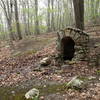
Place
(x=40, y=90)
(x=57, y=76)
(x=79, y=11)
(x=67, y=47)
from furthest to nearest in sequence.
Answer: (x=67, y=47) → (x=79, y=11) → (x=57, y=76) → (x=40, y=90)

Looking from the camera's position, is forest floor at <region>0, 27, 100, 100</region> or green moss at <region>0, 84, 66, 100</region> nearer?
forest floor at <region>0, 27, 100, 100</region>

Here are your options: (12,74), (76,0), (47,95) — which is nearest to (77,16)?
(76,0)

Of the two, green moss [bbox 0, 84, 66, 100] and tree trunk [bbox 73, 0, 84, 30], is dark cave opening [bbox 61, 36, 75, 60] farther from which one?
green moss [bbox 0, 84, 66, 100]

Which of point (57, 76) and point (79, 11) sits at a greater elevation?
point (79, 11)

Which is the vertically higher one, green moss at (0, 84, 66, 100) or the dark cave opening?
the dark cave opening

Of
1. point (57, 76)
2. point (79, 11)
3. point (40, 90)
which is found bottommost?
point (40, 90)

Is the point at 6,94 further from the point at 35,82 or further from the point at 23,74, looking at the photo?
the point at 23,74

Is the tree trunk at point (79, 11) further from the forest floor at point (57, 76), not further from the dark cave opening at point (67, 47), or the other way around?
the forest floor at point (57, 76)

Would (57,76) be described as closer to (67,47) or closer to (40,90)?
(40,90)

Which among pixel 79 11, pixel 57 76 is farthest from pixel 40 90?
pixel 79 11

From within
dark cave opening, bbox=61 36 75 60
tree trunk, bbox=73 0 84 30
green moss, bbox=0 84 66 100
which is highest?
tree trunk, bbox=73 0 84 30

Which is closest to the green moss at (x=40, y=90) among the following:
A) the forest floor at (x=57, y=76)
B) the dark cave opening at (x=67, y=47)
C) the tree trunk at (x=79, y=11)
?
the forest floor at (x=57, y=76)

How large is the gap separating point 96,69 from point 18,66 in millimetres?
4264

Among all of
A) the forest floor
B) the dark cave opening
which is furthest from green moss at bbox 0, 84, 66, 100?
the dark cave opening
